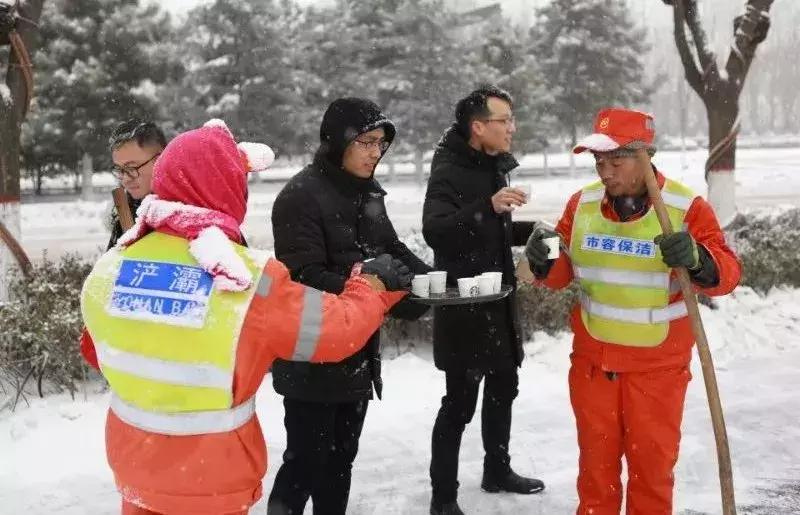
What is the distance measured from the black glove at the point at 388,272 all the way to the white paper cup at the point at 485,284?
26.9 inches

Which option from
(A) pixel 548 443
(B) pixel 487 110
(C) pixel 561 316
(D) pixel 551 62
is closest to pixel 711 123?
(C) pixel 561 316

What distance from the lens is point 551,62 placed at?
110ft

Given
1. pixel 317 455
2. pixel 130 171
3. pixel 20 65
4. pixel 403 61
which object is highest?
pixel 403 61

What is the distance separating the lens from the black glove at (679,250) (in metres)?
2.81

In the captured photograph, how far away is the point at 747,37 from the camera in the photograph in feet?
28.1

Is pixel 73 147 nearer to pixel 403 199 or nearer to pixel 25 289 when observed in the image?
pixel 403 199

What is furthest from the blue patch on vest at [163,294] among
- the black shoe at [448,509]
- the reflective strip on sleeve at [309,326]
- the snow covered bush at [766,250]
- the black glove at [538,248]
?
the snow covered bush at [766,250]

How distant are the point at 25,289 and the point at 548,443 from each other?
427 centimetres

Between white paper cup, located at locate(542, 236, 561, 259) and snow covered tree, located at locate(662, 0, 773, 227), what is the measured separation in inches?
239

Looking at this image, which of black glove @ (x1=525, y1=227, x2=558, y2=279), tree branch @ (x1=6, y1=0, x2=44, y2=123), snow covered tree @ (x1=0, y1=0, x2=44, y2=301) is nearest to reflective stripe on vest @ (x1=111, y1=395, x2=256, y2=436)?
black glove @ (x1=525, y1=227, x2=558, y2=279)

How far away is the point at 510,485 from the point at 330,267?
6.02 feet

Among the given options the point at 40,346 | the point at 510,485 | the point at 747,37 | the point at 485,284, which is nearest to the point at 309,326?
the point at 485,284

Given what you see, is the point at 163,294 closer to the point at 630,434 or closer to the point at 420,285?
the point at 420,285

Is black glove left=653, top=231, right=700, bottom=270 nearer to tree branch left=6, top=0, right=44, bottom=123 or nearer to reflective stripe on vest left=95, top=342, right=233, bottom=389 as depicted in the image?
reflective stripe on vest left=95, top=342, right=233, bottom=389
